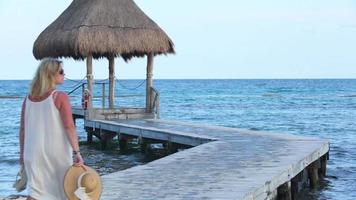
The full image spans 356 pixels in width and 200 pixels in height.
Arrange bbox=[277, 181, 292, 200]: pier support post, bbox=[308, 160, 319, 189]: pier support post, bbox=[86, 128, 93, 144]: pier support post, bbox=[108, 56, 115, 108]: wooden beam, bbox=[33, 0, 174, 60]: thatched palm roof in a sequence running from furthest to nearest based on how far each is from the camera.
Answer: bbox=[108, 56, 115, 108]: wooden beam
bbox=[86, 128, 93, 144]: pier support post
bbox=[33, 0, 174, 60]: thatched palm roof
bbox=[308, 160, 319, 189]: pier support post
bbox=[277, 181, 292, 200]: pier support post

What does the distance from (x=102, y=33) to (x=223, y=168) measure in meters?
9.44

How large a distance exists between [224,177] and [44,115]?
140 inches

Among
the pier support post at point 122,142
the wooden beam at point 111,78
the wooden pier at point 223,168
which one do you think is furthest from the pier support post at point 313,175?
the wooden beam at point 111,78

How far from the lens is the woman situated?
4816mm

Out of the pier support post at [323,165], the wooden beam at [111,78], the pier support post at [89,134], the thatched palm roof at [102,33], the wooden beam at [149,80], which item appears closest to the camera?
the pier support post at [323,165]

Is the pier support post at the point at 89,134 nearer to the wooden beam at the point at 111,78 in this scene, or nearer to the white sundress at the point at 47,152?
the wooden beam at the point at 111,78

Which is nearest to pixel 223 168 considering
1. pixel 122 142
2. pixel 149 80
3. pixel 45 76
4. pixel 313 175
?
pixel 313 175

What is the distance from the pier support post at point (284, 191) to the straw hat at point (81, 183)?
4.32 metres

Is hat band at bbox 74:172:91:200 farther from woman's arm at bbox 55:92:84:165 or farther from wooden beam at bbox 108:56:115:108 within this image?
wooden beam at bbox 108:56:115:108

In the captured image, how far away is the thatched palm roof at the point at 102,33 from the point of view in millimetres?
17297

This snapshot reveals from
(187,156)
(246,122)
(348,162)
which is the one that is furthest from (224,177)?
(246,122)

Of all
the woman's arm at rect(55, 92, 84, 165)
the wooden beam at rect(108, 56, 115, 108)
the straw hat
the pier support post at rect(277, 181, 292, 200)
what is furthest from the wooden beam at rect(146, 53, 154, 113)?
the woman's arm at rect(55, 92, 84, 165)

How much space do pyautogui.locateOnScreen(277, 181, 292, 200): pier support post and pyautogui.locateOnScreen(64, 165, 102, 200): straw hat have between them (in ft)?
14.2

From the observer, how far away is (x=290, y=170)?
8.93 m
